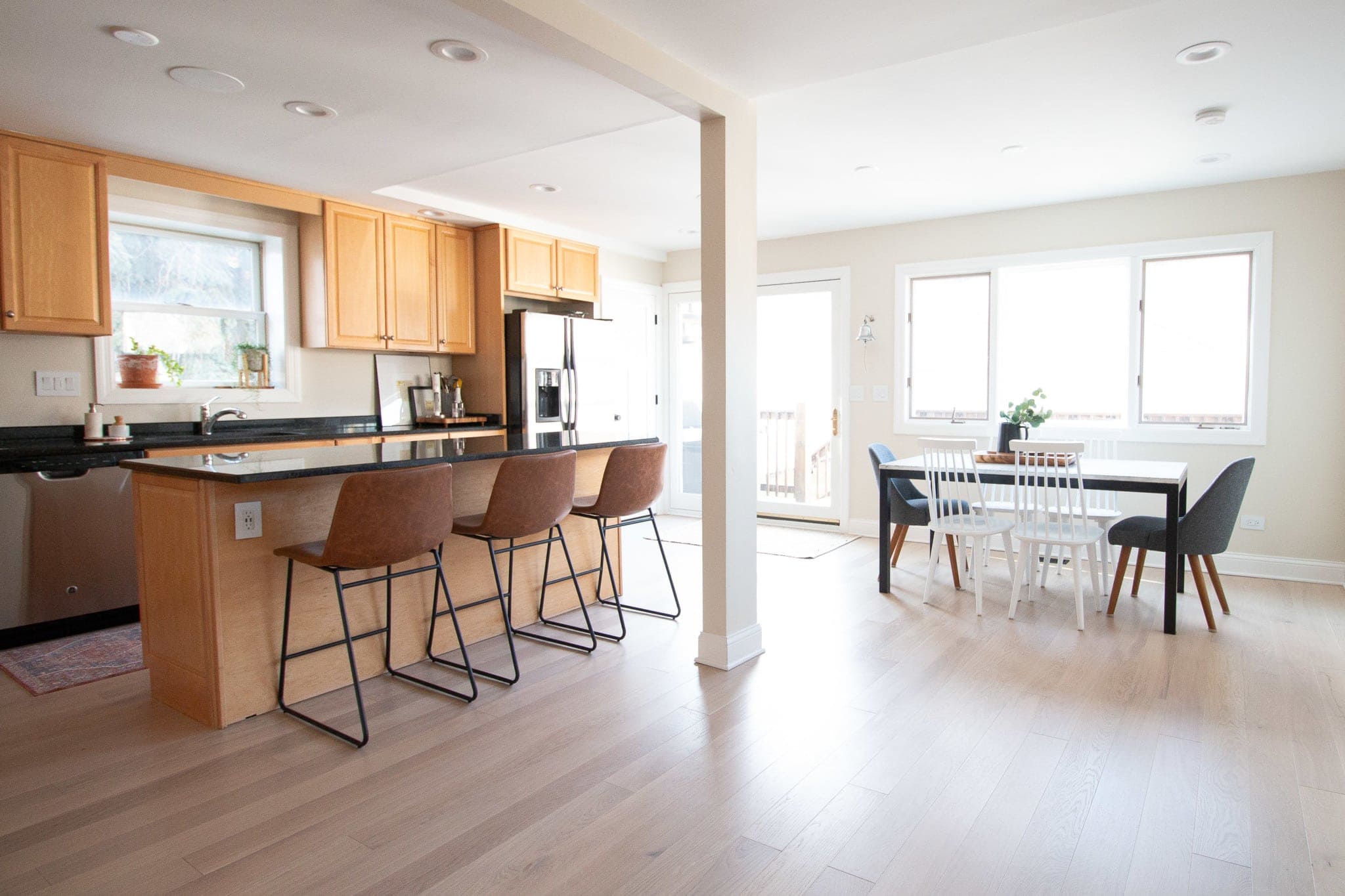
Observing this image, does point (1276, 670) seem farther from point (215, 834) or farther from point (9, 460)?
point (9, 460)

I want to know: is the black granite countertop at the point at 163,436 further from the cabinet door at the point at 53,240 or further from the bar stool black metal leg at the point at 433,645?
the bar stool black metal leg at the point at 433,645

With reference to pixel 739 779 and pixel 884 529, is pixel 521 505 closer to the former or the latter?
pixel 739 779

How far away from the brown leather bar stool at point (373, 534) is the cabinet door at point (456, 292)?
295cm

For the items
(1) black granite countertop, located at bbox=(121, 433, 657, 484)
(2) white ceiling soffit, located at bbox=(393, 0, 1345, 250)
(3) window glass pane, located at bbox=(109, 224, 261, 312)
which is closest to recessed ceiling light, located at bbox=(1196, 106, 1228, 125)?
(2) white ceiling soffit, located at bbox=(393, 0, 1345, 250)

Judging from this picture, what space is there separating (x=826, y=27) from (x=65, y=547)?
4015 mm

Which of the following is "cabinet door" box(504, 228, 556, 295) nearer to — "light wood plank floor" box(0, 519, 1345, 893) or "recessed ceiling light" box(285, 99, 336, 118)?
"recessed ceiling light" box(285, 99, 336, 118)

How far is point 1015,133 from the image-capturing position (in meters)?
3.72

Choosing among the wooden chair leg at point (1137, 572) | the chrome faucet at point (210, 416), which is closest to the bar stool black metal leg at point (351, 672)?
the chrome faucet at point (210, 416)

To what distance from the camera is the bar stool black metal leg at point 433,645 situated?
281cm

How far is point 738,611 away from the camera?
126 inches

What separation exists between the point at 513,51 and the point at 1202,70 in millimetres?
2678

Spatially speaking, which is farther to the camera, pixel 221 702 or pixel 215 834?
pixel 221 702

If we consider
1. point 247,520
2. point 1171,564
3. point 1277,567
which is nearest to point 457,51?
point 247,520

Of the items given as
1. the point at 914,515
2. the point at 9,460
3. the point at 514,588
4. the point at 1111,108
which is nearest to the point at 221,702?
the point at 514,588
